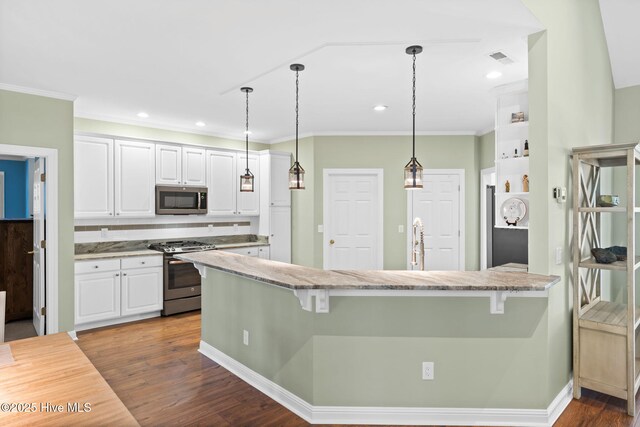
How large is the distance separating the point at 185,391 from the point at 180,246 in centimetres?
261

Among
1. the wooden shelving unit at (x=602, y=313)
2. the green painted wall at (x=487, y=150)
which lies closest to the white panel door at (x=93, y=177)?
the wooden shelving unit at (x=602, y=313)

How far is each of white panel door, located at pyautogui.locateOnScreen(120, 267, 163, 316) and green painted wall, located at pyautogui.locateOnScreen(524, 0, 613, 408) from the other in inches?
167

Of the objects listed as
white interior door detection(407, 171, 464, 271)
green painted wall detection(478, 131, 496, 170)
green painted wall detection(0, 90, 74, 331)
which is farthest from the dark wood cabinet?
green painted wall detection(478, 131, 496, 170)

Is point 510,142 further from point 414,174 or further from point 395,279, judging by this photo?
point 395,279

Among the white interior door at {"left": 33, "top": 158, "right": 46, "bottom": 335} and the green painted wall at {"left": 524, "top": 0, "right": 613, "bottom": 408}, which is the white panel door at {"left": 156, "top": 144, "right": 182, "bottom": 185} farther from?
the green painted wall at {"left": 524, "top": 0, "right": 613, "bottom": 408}

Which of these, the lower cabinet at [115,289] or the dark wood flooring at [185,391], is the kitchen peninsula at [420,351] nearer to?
the dark wood flooring at [185,391]

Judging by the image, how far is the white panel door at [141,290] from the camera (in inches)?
185

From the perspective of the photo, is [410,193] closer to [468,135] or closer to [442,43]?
[468,135]

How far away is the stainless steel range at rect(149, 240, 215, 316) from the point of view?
4977 millimetres

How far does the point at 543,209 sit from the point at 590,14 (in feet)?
7.02

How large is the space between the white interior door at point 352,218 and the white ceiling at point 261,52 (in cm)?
133

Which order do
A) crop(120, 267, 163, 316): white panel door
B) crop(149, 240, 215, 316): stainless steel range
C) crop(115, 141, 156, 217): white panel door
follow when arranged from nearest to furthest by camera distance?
crop(120, 267, 163, 316): white panel door < crop(115, 141, 156, 217): white panel door < crop(149, 240, 215, 316): stainless steel range

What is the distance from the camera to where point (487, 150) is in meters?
5.63

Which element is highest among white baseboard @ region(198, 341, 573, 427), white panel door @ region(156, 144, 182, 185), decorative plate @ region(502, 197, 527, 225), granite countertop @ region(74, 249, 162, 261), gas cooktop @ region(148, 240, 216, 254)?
white panel door @ region(156, 144, 182, 185)
